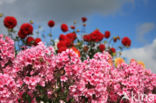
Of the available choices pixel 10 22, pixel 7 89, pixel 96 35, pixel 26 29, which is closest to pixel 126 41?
pixel 96 35

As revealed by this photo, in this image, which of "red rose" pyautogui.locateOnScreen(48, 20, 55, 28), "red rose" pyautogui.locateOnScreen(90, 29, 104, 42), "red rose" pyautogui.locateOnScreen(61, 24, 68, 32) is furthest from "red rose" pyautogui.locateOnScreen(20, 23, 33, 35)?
"red rose" pyautogui.locateOnScreen(90, 29, 104, 42)

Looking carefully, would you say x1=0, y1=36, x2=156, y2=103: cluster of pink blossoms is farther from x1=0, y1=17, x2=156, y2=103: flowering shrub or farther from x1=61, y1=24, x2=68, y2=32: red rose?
x1=61, y1=24, x2=68, y2=32: red rose

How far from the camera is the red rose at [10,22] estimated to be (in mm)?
8477

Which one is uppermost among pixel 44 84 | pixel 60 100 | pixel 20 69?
pixel 20 69

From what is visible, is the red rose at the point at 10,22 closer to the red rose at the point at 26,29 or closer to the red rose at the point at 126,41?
the red rose at the point at 26,29

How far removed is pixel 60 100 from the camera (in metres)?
4.21

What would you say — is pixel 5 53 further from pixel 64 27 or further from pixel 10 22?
pixel 64 27

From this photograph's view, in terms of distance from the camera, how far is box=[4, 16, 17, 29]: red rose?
27.8 ft

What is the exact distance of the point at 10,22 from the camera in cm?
852

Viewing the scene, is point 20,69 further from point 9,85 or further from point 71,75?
point 71,75

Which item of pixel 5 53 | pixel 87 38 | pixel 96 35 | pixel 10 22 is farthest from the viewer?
pixel 87 38

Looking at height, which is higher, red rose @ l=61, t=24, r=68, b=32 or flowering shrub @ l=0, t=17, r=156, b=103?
red rose @ l=61, t=24, r=68, b=32

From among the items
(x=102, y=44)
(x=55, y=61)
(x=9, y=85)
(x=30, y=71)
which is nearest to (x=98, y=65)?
(x=55, y=61)

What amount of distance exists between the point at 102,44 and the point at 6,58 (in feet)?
16.6
